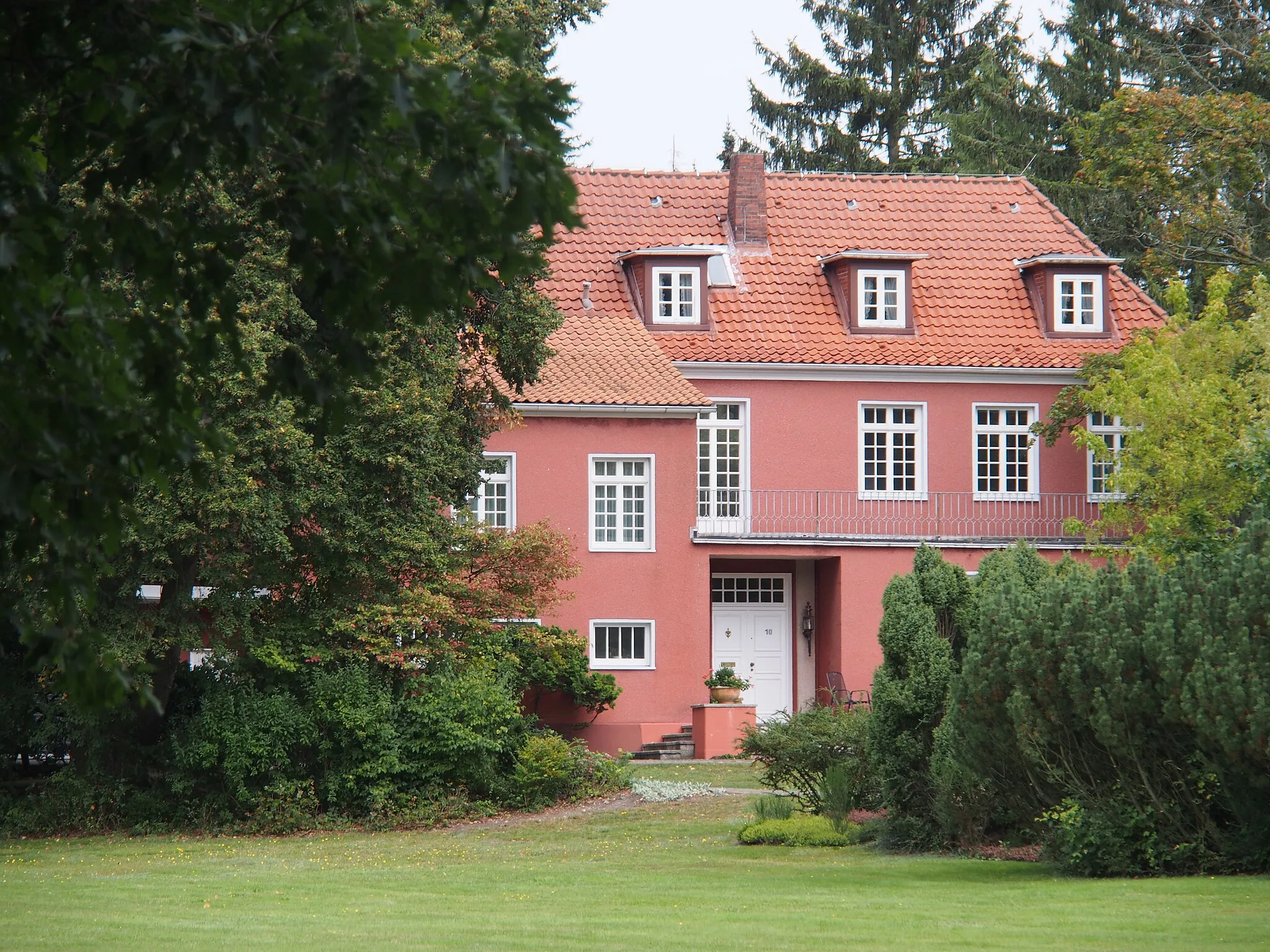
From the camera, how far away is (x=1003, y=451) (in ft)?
101

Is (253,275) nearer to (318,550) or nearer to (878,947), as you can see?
(318,550)

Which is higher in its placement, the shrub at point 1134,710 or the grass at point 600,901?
the shrub at point 1134,710

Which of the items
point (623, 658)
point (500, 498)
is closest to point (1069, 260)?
point (623, 658)

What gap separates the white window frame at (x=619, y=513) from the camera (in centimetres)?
2766

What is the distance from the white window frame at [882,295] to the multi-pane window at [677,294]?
125 inches

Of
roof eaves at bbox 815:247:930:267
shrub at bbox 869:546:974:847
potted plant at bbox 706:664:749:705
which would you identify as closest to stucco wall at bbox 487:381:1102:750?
potted plant at bbox 706:664:749:705

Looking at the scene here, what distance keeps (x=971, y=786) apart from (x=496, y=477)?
1472 centimetres

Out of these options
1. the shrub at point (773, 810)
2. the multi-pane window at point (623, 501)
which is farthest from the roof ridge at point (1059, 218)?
Answer: the shrub at point (773, 810)

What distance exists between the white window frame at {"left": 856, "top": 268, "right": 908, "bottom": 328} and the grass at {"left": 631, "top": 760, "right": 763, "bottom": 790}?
9.62 meters

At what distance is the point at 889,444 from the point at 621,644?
6611mm

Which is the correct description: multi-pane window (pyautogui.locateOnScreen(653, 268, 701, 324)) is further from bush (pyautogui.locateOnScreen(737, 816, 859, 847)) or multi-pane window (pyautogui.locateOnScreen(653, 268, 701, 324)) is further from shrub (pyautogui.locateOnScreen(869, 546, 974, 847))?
bush (pyautogui.locateOnScreen(737, 816, 859, 847))

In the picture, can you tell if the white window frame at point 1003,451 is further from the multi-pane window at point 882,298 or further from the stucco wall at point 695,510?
the multi-pane window at point 882,298

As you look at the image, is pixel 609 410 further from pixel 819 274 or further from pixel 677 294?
pixel 819 274

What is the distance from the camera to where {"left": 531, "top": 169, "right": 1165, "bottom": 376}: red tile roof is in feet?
97.6
